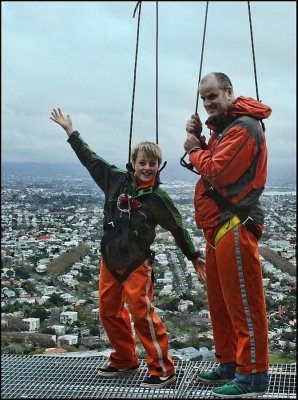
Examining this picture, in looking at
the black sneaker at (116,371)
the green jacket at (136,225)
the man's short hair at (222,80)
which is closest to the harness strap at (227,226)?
the green jacket at (136,225)

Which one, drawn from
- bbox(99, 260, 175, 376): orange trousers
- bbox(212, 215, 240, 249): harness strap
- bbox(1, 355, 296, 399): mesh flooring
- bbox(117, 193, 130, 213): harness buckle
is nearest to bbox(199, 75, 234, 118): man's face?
bbox(212, 215, 240, 249): harness strap

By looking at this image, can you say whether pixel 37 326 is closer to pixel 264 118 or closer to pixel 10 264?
pixel 10 264

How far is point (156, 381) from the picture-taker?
9.49ft

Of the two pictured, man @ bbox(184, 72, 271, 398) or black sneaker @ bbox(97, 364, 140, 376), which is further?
black sneaker @ bbox(97, 364, 140, 376)

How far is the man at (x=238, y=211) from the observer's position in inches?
100

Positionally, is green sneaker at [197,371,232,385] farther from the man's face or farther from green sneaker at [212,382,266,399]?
the man's face

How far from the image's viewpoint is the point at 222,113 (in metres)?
2.67

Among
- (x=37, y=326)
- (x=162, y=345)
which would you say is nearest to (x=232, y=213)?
(x=162, y=345)

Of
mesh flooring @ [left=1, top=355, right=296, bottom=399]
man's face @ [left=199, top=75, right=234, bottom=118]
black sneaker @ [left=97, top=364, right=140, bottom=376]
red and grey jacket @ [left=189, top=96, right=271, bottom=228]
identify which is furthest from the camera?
black sneaker @ [left=97, top=364, right=140, bottom=376]

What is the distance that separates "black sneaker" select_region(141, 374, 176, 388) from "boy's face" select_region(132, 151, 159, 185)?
967 mm

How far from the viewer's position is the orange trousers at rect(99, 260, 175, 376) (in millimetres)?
2861

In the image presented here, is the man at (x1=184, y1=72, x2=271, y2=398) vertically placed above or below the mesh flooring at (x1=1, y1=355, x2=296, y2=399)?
above

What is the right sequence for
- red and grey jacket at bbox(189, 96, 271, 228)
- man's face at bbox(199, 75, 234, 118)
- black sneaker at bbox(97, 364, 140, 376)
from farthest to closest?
black sneaker at bbox(97, 364, 140, 376) < man's face at bbox(199, 75, 234, 118) < red and grey jacket at bbox(189, 96, 271, 228)

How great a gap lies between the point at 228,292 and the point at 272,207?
8.36 feet
